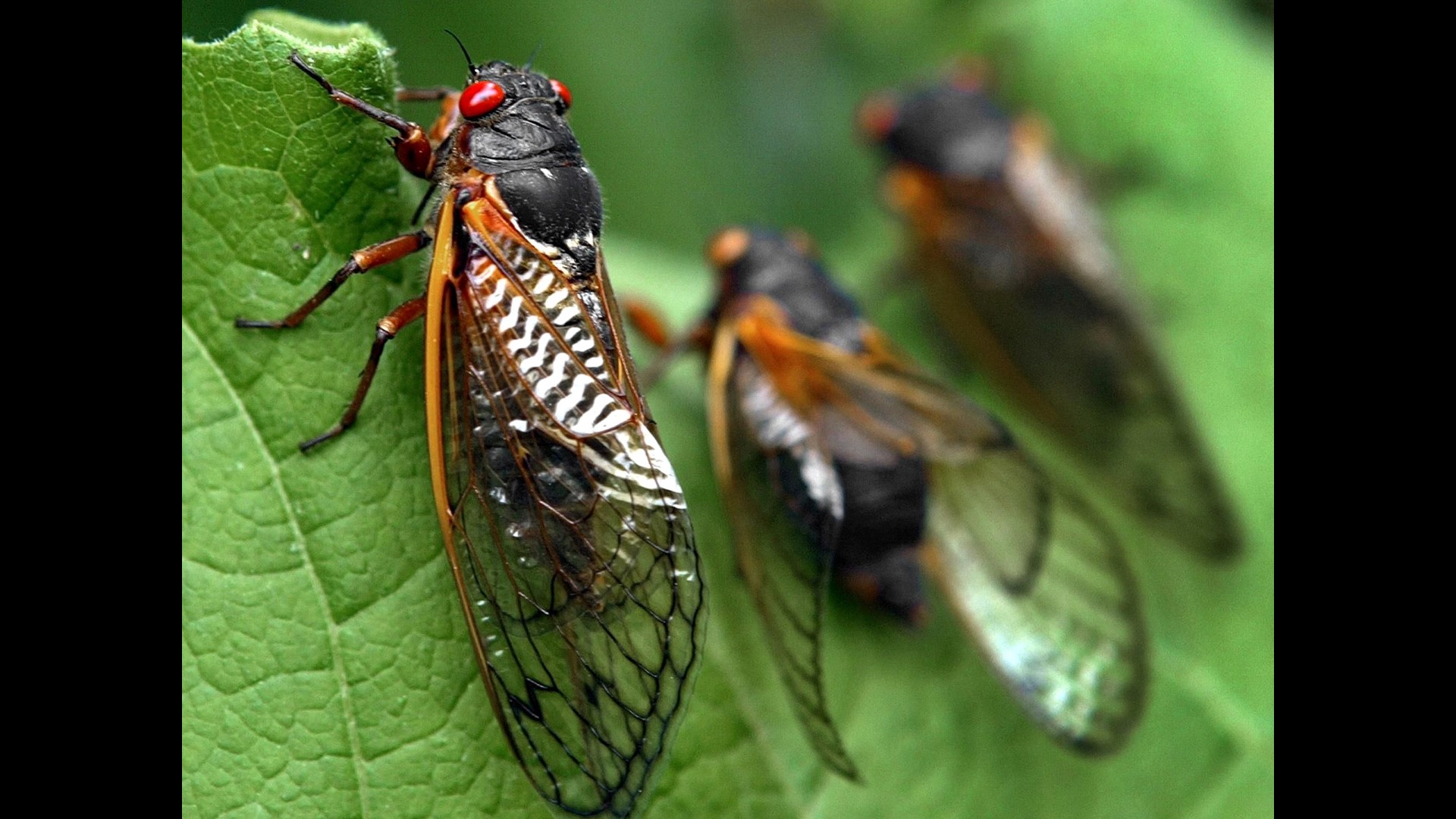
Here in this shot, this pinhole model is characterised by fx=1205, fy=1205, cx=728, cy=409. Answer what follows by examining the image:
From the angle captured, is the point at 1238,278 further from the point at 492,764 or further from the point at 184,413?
the point at 184,413

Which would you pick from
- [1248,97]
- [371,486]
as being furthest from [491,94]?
[1248,97]

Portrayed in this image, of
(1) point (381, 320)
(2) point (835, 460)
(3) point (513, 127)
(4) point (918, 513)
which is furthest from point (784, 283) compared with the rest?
(1) point (381, 320)

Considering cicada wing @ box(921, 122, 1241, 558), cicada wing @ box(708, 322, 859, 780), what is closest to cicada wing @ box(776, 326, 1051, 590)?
cicada wing @ box(708, 322, 859, 780)

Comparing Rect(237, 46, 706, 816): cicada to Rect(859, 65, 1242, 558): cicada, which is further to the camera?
Rect(859, 65, 1242, 558): cicada

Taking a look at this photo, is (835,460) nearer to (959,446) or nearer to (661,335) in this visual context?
(959,446)

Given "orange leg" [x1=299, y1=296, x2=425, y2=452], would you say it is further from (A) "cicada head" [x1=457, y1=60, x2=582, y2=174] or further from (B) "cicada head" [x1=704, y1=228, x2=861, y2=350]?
(B) "cicada head" [x1=704, y1=228, x2=861, y2=350]
